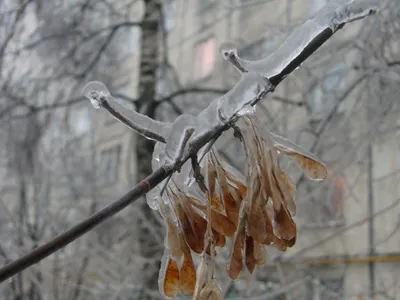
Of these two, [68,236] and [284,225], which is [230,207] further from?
[68,236]

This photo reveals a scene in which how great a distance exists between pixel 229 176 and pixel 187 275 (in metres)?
0.19

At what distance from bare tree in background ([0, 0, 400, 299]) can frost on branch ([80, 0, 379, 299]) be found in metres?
3.17

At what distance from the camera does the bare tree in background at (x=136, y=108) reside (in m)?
5.49

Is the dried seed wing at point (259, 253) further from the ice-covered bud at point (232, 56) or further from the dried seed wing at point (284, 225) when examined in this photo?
the ice-covered bud at point (232, 56)

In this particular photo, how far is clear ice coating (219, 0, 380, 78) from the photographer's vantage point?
3.40 ft

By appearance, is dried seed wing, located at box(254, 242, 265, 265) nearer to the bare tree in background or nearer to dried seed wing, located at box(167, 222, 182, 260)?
dried seed wing, located at box(167, 222, 182, 260)

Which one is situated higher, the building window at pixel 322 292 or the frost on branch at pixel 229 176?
the building window at pixel 322 292

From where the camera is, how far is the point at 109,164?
1145 cm

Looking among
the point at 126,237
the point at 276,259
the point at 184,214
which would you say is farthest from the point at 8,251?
the point at 184,214

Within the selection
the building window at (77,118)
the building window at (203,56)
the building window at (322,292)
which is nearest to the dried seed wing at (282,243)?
the building window at (322,292)

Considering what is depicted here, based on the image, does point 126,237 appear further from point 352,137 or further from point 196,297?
point 196,297

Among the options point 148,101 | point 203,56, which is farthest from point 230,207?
point 203,56

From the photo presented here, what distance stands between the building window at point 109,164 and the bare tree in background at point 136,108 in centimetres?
145

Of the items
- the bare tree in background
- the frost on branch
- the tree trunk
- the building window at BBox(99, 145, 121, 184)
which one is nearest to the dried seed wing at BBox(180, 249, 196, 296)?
the frost on branch
